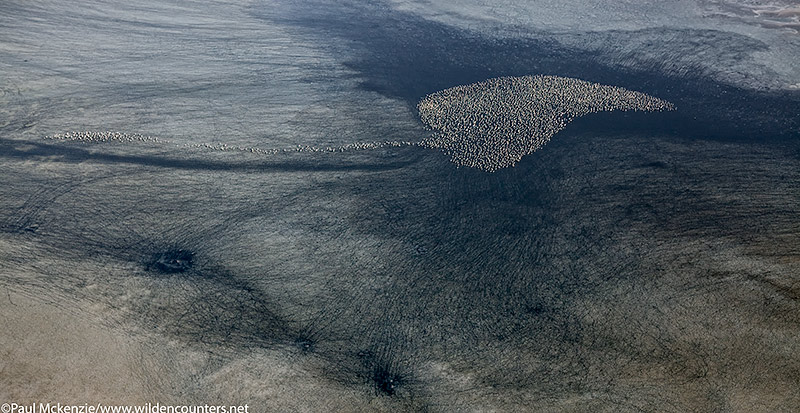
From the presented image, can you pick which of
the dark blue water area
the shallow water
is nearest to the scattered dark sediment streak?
the shallow water

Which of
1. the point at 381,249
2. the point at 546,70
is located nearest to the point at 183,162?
the point at 381,249

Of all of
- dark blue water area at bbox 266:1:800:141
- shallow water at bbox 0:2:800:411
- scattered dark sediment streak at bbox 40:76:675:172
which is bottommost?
shallow water at bbox 0:2:800:411

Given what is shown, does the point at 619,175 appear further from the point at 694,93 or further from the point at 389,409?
the point at 389,409

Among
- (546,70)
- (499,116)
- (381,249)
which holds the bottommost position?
(381,249)

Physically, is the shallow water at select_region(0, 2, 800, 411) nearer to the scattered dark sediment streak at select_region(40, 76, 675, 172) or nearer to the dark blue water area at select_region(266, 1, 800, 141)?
the dark blue water area at select_region(266, 1, 800, 141)

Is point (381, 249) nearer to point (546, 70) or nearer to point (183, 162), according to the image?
point (183, 162)

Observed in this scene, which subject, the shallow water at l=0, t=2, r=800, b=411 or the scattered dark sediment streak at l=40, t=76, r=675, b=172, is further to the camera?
the scattered dark sediment streak at l=40, t=76, r=675, b=172

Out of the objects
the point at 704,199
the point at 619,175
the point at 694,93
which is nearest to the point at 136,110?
the point at 619,175

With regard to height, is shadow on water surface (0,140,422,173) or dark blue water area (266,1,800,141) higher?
dark blue water area (266,1,800,141)

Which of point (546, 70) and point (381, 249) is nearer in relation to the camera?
point (381, 249)
